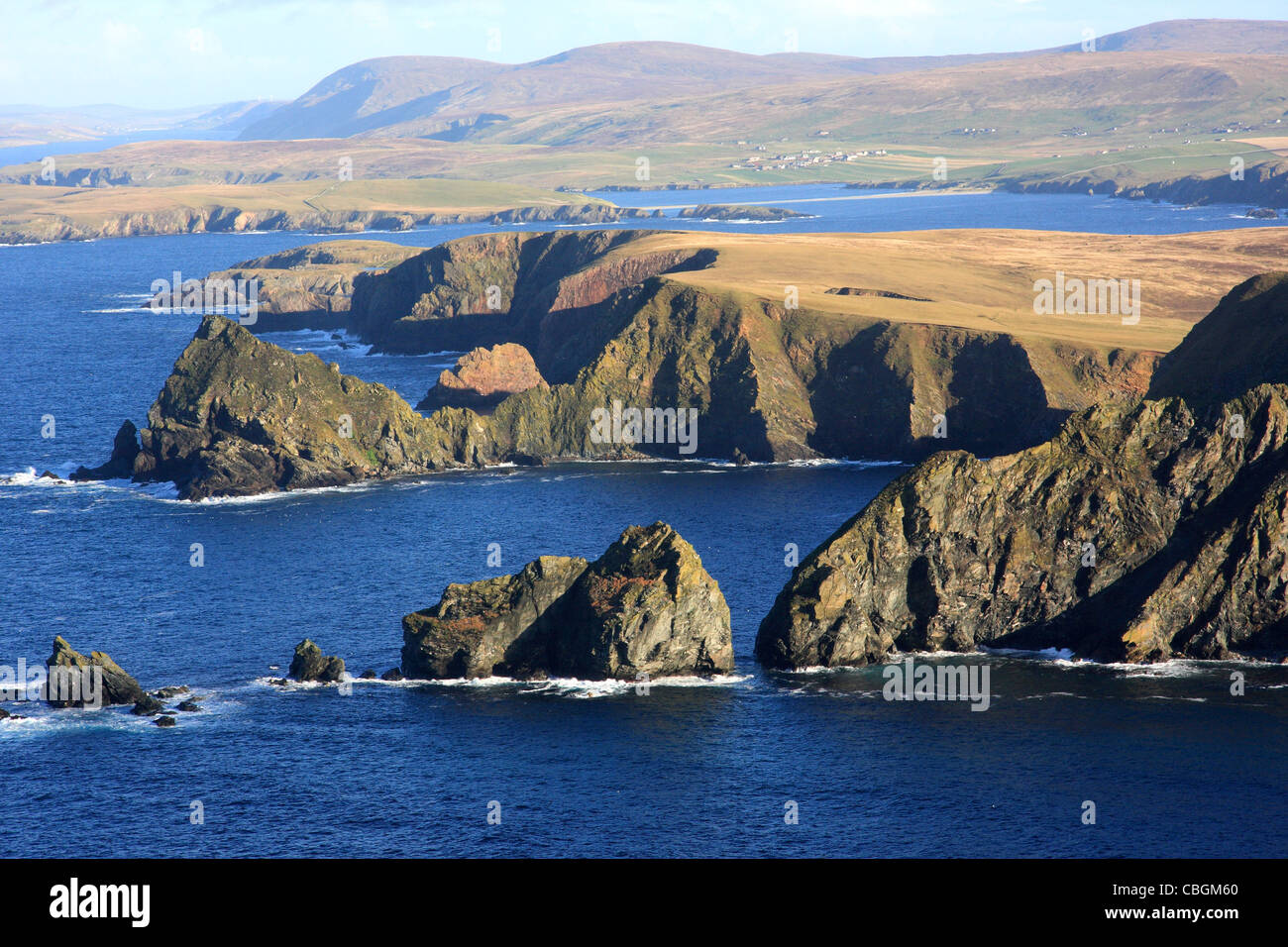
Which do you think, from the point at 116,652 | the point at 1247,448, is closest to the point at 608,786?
the point at 116,652

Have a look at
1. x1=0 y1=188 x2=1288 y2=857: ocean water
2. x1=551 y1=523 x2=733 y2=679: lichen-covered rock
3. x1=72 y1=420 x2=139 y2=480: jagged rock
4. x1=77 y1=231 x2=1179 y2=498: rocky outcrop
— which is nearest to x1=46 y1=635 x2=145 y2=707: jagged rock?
x1=0 y1=188 x2=1288 y2=857: ocean water

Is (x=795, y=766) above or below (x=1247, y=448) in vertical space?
below

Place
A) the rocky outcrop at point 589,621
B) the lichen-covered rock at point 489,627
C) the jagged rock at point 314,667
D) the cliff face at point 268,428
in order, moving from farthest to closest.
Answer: the cliff face at point 268,428, the lichen-covered rock at point 489,627, the jagged rock at point 314,667, the rocky outcrop at point 589,621

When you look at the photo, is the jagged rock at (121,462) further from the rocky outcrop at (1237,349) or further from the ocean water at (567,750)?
the rocky outcrop at (1237,349)

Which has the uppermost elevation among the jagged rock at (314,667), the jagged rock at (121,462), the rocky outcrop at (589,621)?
the jagged rock at (121,462)

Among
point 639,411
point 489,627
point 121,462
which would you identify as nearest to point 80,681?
point 489,627

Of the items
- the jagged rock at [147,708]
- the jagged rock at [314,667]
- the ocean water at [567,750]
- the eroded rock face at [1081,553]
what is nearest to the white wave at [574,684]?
the ocean water at [567,750]
